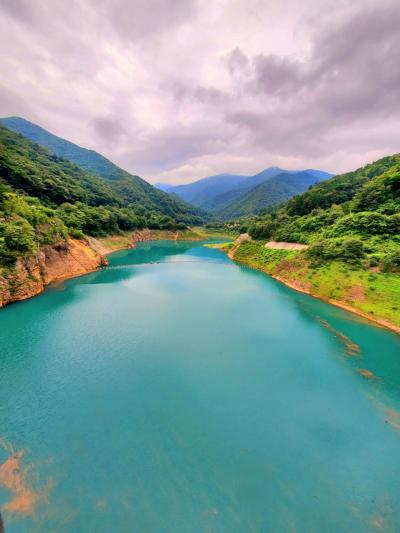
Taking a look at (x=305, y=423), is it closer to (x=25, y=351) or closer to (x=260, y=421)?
(x=260, y=421)

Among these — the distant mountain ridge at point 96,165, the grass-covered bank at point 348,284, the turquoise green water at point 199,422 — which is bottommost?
the turquoise green water at point 199,422

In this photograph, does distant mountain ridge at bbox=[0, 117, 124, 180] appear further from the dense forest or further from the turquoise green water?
the turquoise green water

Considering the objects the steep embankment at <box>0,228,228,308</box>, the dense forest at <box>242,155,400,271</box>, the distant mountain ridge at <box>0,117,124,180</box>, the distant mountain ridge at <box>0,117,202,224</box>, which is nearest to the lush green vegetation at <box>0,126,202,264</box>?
the steep embankment at <box>0,228,228,308</box>

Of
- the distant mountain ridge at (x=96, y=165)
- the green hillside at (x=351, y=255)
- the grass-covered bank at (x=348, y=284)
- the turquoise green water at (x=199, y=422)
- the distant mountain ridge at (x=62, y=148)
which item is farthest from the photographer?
the distant mountain ridge at (x=62, y=148)

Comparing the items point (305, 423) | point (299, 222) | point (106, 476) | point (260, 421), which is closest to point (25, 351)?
point (106, 476)

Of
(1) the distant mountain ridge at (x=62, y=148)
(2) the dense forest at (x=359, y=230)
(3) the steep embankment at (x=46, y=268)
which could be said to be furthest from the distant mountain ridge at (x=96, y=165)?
(3) the steep embankment at (x=46, y=268)

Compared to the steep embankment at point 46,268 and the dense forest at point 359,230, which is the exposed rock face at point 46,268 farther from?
the dense forest at point 359,230
